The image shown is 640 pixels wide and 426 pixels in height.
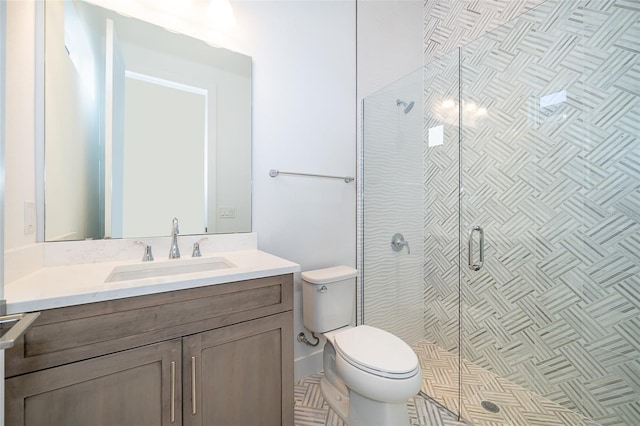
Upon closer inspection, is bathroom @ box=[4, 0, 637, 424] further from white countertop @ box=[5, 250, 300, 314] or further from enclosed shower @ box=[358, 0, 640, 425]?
white countertop @ box=[5, 250, 300, 314]

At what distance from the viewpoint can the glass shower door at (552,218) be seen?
130 centimetres

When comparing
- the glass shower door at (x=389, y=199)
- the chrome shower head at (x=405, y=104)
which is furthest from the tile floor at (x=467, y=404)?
the chrome shower head at (x=405, y=104)

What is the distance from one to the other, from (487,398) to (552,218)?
1074 millimetres

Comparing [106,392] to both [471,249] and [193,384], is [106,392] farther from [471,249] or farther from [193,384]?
[471,249]

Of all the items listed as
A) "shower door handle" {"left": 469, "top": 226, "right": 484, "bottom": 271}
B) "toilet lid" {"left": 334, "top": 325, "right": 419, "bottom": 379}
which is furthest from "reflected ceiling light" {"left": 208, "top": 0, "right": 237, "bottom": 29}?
"shower door handle" {"left": 469, "top": 226, "right": 484, "bottom": 271}

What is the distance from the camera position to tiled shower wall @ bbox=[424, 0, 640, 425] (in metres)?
1.30

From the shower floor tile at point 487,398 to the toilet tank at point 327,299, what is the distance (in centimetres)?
68

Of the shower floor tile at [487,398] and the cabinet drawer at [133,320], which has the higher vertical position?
the cabinet drawer at [133,320]

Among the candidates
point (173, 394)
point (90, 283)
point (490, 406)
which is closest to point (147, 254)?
point (90, 283)

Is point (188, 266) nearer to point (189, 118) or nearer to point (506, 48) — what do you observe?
point (189, 118)

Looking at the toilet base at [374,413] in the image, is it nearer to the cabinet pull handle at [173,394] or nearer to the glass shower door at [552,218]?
the glass shower door at [552,218]

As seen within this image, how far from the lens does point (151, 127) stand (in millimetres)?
1312

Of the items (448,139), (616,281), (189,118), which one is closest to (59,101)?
(189,118)

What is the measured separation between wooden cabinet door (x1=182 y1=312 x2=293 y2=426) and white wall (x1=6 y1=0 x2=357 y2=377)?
62 cm
